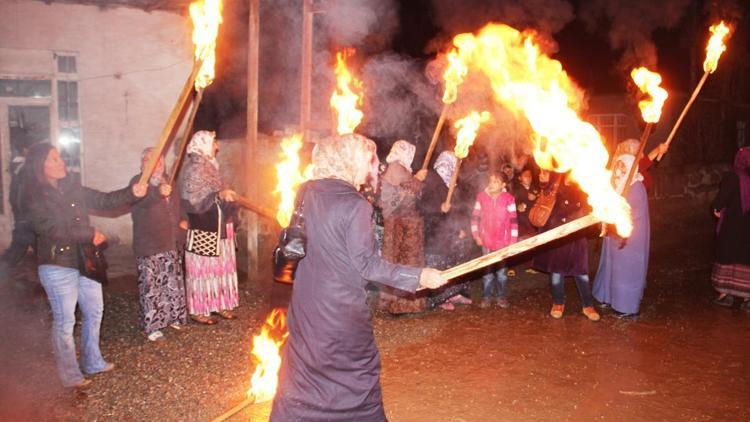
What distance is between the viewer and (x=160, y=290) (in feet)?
20.0

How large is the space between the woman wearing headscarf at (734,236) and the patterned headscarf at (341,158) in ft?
20.4

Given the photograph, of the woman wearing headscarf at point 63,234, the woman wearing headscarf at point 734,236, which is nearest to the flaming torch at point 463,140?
the woman wearing headscarf at point 734,236

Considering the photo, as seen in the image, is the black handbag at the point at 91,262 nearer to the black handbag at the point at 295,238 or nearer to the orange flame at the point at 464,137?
the black handbag at the point at 295,238

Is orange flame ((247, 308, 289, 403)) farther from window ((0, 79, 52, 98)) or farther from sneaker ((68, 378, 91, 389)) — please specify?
window ((0, 79, 52, 98))

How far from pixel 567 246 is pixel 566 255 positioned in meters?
0.11

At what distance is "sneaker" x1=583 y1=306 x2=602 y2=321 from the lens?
680 centimetres

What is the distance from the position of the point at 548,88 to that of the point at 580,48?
9566 millimetres

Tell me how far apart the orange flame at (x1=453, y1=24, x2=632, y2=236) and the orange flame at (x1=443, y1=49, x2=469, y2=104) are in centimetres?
15

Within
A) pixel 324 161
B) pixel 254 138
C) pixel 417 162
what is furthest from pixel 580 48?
pixel 324 161

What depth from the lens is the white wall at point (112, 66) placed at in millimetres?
10016

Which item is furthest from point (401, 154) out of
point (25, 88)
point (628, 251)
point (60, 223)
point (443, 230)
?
point (25, 88)

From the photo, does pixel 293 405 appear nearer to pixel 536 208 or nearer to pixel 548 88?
pixel 548 88

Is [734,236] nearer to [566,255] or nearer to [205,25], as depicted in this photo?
[566,255]

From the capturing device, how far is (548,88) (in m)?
5.61
